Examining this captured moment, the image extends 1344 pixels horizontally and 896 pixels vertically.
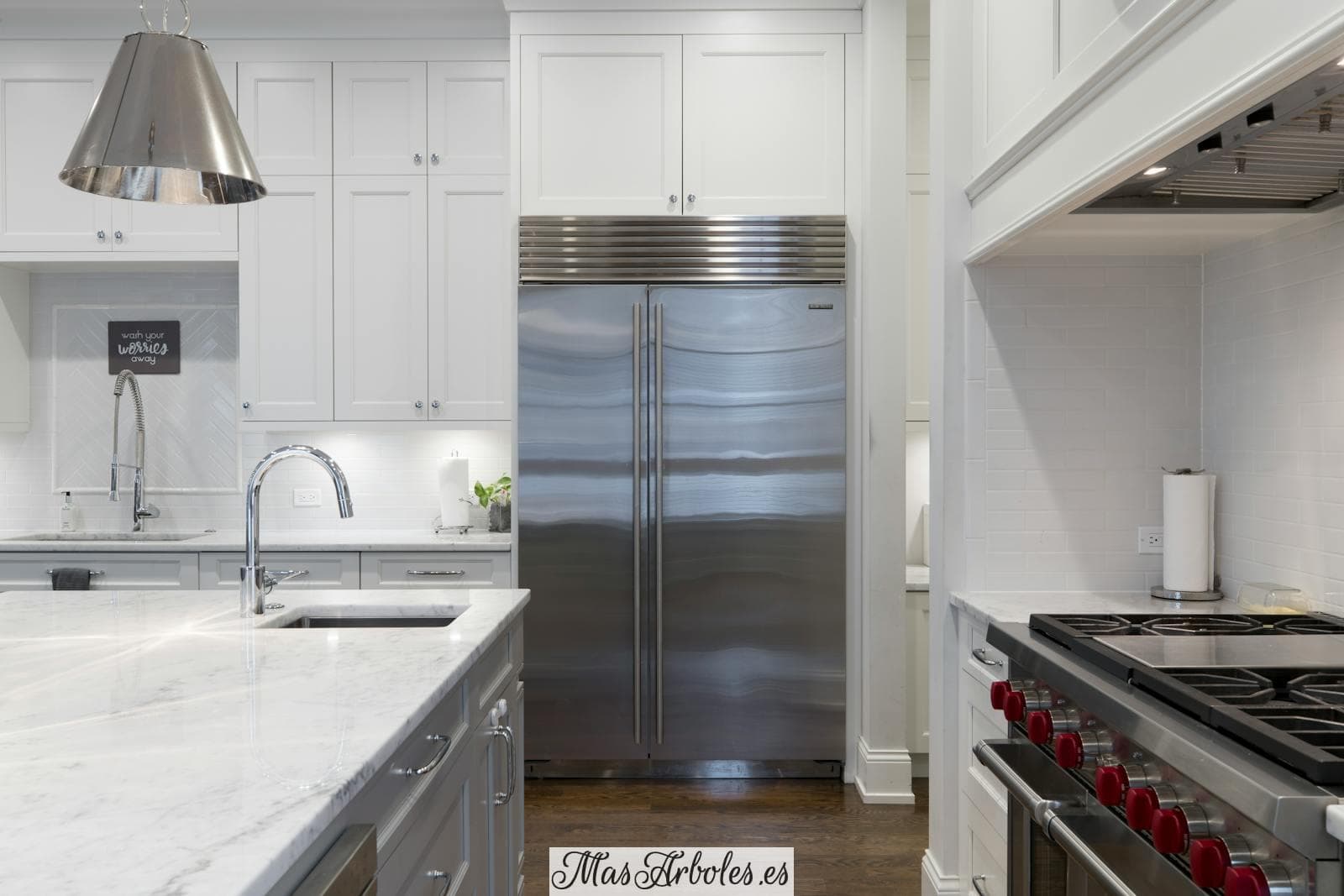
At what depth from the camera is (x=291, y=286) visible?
12.4 ft

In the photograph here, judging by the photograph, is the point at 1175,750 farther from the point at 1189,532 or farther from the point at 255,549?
the point at 255,549

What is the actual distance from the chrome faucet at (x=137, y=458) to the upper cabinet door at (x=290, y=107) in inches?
43.1

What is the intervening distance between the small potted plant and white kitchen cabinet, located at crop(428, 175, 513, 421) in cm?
36

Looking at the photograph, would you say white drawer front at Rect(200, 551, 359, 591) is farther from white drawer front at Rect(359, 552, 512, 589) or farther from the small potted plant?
the small potted plant

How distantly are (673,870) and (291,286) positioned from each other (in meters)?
2.57

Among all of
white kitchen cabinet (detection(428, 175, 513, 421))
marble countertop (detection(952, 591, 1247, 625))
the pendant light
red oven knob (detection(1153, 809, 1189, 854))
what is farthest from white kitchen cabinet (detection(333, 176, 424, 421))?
red oven knob (detection(1153, 809, 1189, 854))

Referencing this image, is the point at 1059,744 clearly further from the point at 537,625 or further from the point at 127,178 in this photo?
the point at 537,625

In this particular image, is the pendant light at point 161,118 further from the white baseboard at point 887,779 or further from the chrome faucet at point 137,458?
the white baseboard at point 887,779

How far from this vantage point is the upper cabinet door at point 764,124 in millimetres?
3541

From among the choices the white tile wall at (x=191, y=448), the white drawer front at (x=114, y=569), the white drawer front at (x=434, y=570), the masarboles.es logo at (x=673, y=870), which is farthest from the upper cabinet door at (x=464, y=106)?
the masarboles.es logo at (x=673, y=870)

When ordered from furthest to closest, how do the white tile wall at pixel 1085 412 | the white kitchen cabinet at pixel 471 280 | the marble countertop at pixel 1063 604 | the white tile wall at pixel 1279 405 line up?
1. the white kitchen cabinet at pixel 471 280
2. the white tile wall at pixel 1085 412
3. the marble countertop at pixel 1063 604
4. the white tile wall at pixel 1279 405

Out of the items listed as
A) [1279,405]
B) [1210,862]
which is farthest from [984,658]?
[1210,862]

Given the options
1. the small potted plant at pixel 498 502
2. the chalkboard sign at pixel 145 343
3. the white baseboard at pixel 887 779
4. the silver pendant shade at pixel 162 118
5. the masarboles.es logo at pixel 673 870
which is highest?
the silver pendant shade at pixel 162 118

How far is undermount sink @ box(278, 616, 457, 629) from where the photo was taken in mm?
2193
